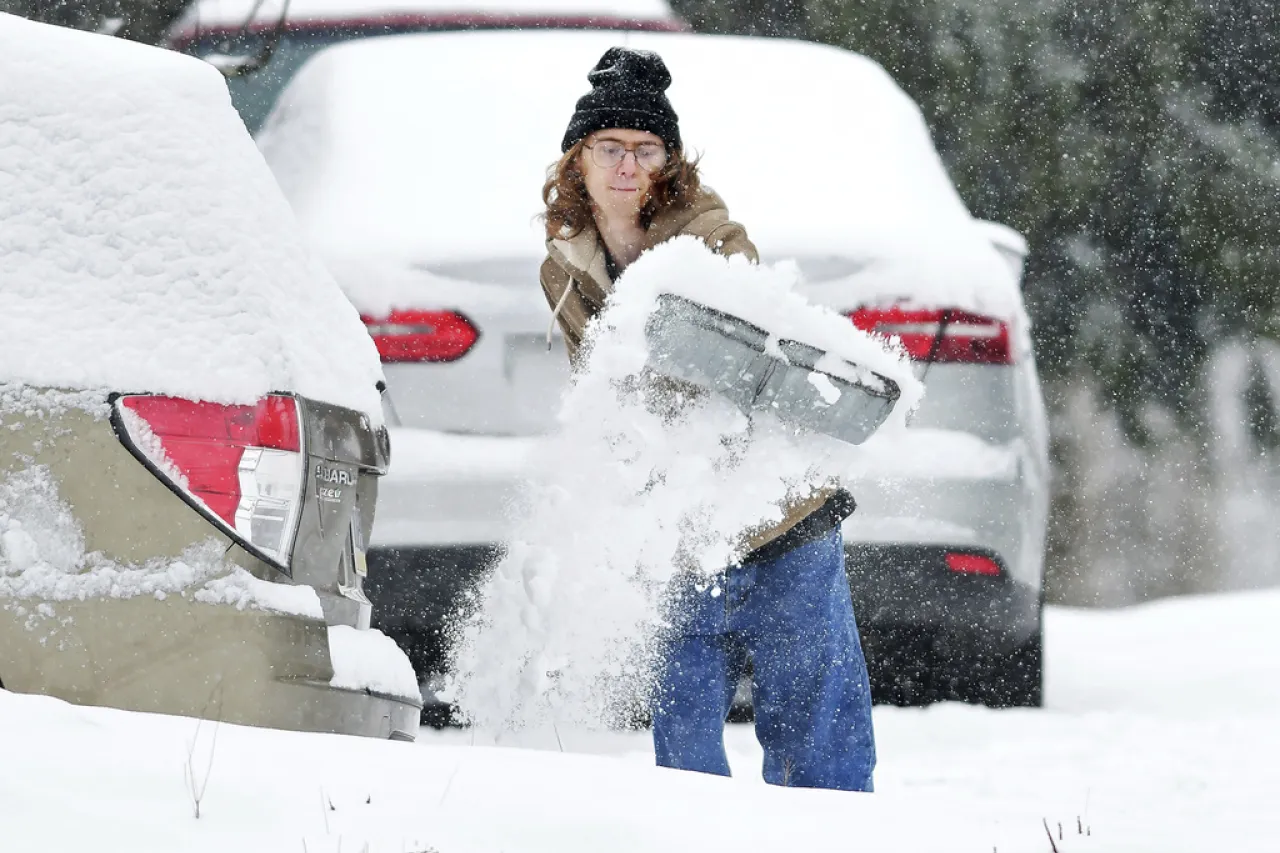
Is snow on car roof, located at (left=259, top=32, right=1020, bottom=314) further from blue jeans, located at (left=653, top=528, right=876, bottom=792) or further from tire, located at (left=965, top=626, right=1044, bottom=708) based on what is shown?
blue jeans, located at (left=653, top=528, right=876, bottom=792)

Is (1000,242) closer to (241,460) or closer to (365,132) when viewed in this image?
(365,132)

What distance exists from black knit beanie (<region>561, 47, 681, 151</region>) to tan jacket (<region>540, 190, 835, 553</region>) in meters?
0.17

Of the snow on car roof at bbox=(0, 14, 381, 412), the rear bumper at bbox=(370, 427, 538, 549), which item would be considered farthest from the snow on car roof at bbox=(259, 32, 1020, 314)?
the snow on car roof at bbox=(0, 14, 381, 412)

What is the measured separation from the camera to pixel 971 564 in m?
4.79

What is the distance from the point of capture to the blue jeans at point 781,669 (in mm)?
3684

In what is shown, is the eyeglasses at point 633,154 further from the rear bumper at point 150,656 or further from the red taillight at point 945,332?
the rear bumper at point 150,656

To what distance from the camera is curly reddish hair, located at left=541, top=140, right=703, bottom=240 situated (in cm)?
381

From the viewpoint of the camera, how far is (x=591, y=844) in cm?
282

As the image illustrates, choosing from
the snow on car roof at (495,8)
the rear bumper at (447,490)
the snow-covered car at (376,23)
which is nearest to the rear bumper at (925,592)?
the rear bumper at (447,490)

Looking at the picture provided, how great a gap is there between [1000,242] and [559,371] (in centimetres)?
139

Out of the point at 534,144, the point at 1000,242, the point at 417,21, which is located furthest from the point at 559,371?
the point at 417,21

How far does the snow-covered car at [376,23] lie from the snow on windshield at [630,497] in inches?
103

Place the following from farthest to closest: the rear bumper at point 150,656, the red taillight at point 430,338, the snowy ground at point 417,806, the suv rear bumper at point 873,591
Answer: the suv rear bumper at point 873,591, the red taillight at point 430,338, the rear bumper at point 150,656, the snowy ground at point 417,806

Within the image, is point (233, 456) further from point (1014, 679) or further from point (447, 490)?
point (1014, 679)
